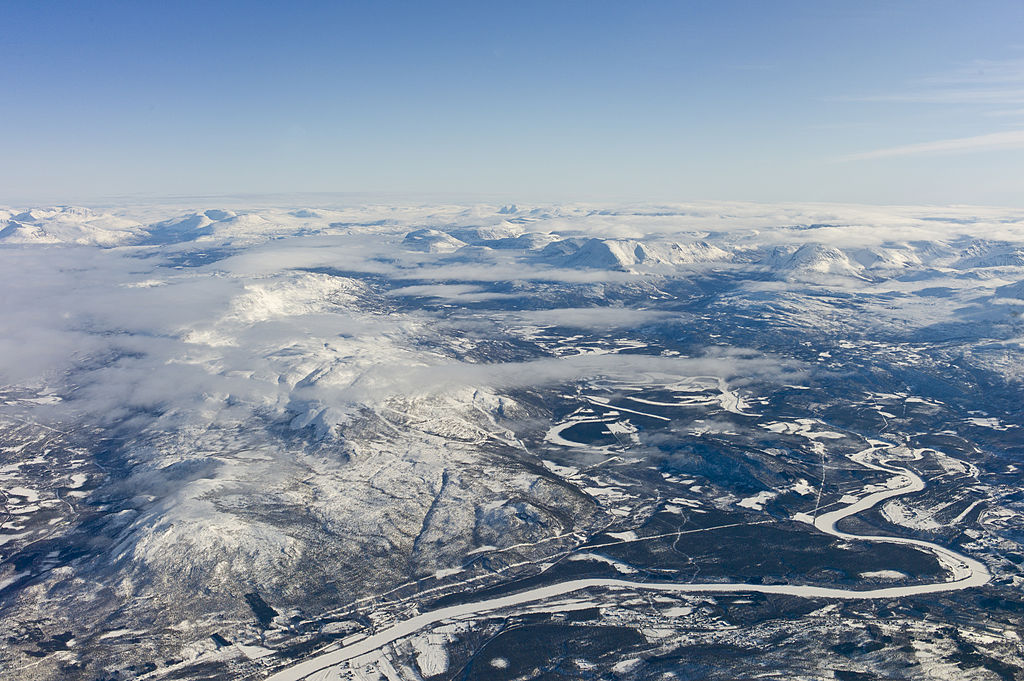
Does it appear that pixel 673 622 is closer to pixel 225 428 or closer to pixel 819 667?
pixel 819 667

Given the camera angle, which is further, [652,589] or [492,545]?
[492,545]

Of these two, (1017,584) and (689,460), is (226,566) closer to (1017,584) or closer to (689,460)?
(689,460)

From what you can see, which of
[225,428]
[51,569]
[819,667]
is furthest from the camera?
[225,428]

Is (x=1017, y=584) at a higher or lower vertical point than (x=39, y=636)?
higher

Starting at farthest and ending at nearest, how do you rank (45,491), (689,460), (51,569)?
(689,460) < (45,491) < (51,569)

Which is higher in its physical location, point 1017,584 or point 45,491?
point 1017,584

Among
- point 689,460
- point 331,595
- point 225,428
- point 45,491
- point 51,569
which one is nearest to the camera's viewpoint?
A: point 331,595

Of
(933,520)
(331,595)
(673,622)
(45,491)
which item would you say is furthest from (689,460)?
(45,491)

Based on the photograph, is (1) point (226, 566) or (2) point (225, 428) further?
(2) point (225, 428)

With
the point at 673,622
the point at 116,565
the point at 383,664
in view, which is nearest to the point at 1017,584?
the point at 673,622
